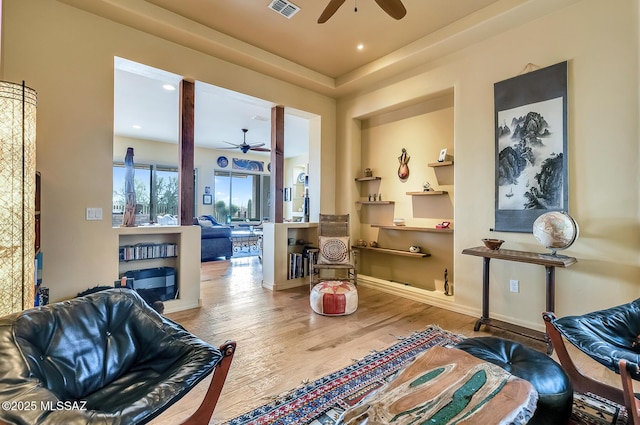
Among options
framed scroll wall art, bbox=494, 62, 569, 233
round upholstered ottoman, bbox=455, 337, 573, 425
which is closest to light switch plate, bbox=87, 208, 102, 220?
round upholstered ottoman, bbox=455, 337, 573, 425

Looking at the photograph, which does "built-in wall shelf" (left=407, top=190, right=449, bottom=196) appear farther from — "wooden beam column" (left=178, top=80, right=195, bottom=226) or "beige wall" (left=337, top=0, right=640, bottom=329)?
"wooden beam column" (left=178, top=80, right=195, bottom=226)

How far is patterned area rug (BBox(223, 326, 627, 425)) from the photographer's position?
176cm

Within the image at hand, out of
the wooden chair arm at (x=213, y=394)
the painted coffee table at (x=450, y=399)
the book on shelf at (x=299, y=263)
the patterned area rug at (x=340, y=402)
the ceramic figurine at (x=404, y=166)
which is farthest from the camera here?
the book on shelf at (x=299, y=263)

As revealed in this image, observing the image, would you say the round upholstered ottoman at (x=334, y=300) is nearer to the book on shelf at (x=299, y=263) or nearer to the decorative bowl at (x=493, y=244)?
the book on shelf at (x=299, y=263)

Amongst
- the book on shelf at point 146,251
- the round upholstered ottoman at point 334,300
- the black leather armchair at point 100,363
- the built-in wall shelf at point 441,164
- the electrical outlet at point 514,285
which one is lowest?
the round upholstered ottoman at point 334,300

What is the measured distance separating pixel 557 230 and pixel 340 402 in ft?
7.67

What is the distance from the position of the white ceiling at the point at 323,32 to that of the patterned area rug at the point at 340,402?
3122mm

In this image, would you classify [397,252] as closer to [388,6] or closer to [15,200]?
[388,6]

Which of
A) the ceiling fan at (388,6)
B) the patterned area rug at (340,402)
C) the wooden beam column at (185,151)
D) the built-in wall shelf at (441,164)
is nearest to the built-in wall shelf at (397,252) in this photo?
the built-in wall shelf at (441,164)

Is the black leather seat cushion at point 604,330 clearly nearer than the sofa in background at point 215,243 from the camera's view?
Yes

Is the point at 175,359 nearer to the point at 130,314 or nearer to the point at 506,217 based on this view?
the point at 130,314

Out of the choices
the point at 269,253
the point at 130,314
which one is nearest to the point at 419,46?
the point at 269,253

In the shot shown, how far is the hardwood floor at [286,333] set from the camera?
2.07 m

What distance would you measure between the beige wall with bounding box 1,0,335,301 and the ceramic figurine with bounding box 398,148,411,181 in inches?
140
